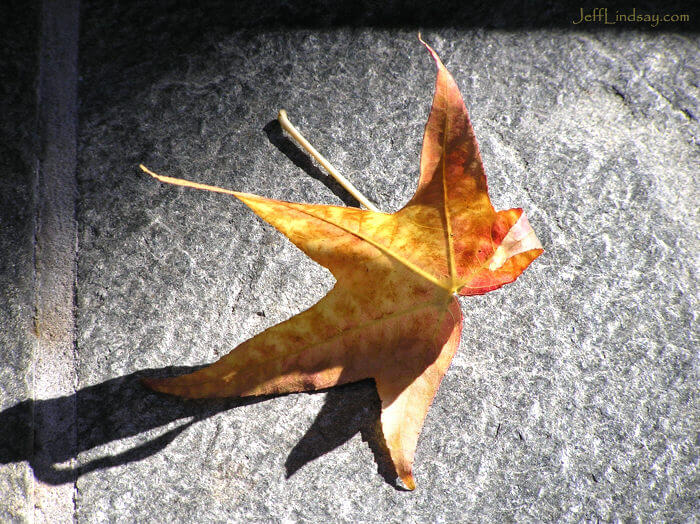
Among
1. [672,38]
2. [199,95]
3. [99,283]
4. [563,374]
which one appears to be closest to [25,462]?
[99,283]

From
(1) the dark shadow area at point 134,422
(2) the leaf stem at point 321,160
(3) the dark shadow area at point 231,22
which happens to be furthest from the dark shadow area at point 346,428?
(3) the dark shadow area at point 231,22

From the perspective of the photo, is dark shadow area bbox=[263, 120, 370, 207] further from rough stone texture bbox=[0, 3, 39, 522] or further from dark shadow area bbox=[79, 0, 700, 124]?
rough stone texture bbox=[0, 3, 39, 522]

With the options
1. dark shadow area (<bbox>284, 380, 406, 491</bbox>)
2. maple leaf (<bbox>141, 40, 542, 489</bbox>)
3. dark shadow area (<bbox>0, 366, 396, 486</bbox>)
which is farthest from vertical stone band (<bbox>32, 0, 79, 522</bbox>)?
dark shadow area (<bbox>284, 380, 406, 491</bbox>)

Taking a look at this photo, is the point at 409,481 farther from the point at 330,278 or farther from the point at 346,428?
the point at 330,278

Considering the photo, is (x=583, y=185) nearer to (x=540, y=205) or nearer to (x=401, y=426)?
(x=540, y=205)

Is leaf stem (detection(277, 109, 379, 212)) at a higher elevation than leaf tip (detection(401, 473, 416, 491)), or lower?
higher

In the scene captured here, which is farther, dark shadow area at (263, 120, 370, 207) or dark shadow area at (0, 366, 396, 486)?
dark shadow area at (263, 120, 370, 207)
